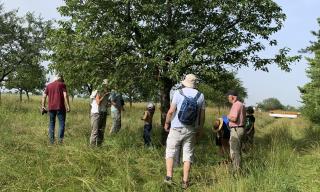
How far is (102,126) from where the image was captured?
36.9 feet

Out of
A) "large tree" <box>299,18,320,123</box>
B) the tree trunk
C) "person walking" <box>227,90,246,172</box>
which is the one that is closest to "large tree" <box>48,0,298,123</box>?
the tree trunk

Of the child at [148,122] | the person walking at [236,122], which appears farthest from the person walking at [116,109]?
the person walking at [236,122]

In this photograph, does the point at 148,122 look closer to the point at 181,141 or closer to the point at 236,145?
the point at 236,145

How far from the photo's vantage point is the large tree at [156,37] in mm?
12352

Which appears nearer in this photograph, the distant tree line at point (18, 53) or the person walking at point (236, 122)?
the person walking at point (236, 122)

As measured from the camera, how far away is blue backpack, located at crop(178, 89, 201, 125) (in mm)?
7820

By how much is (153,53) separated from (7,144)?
453 centimetres

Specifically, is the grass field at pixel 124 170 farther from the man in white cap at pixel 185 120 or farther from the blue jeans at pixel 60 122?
the blue jeans at pixel 60 122

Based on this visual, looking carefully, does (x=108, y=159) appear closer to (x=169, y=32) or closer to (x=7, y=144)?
(x=7, y=144)

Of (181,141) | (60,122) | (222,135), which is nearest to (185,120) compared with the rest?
(181,141)

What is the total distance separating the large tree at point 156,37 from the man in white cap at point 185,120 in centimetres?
396

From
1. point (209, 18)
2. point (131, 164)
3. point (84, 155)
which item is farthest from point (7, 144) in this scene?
point (209, 18)

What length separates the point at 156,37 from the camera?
12797 mm

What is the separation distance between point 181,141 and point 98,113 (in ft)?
11.4
